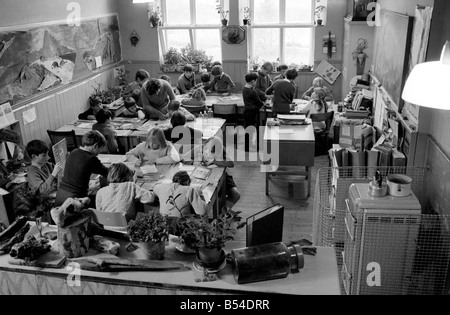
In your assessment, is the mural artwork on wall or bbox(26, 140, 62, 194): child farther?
the mural artwork on wall

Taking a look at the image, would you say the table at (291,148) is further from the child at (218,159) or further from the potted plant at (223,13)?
the potted plant at (223,13)

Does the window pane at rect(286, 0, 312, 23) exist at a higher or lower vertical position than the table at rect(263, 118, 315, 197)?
higher

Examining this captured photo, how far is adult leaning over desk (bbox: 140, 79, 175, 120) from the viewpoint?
7.16 m

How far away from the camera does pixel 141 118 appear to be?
7.38 metres

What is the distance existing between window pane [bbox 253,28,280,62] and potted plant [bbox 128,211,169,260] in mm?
8035

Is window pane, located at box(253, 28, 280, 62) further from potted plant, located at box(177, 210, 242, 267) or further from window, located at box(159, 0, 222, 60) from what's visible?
potted plant, located at box(177, 210, 242, 267)

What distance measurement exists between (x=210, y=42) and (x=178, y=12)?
3.18 feet

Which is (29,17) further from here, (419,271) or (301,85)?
(419,271)

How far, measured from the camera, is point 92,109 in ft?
26.3

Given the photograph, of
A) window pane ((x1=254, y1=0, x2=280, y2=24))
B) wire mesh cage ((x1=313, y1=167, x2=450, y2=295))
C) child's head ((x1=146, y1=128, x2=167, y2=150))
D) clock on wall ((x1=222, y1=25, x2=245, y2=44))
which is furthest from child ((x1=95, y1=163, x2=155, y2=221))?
window pane ((x1=254, y1=0, x2=280, y2=24))

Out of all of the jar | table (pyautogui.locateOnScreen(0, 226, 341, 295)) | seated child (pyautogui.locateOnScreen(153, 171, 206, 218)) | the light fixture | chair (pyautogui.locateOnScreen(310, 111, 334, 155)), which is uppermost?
the light fixture

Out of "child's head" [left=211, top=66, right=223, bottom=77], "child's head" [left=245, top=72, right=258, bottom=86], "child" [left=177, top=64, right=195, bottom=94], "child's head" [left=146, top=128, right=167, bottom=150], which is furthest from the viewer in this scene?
"child" [left=177, top=64, right=195, bottom=94]

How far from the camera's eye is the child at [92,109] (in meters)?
7.68
